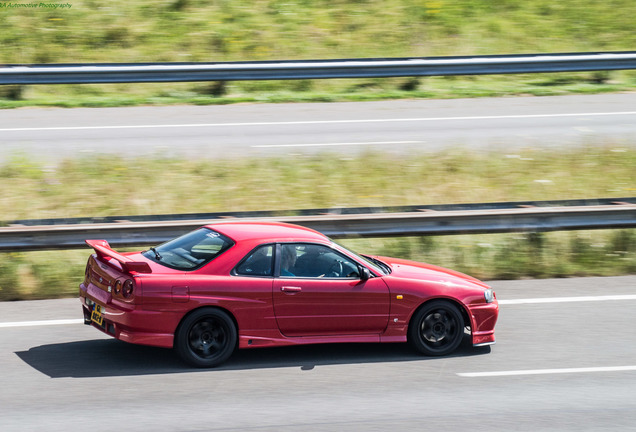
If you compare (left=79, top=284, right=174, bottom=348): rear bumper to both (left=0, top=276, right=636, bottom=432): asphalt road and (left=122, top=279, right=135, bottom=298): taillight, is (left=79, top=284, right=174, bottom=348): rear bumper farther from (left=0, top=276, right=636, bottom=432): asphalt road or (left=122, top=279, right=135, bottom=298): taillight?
(left=0, top=276, right=636, bottom=432): asphalt road

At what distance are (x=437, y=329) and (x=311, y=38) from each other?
14.3 metres

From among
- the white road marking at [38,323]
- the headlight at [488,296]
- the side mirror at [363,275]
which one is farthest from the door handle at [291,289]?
the white road marking at [38,323]

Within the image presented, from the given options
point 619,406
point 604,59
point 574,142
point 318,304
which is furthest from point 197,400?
point 604,59

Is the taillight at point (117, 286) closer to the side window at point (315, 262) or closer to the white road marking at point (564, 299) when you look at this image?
the side window at point (315, 262)

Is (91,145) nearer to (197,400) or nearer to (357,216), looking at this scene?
(357,216)

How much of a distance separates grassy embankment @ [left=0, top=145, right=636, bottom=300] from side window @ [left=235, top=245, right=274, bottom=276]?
10.6 ft

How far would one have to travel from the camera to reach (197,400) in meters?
6.80

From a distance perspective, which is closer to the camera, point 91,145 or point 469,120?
point 91,145

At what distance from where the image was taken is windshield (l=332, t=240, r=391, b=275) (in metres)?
8.19

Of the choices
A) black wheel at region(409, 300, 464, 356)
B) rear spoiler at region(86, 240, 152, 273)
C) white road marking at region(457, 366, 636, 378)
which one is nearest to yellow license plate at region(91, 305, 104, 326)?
rear spoiler at region(86, 240, 152, 273)

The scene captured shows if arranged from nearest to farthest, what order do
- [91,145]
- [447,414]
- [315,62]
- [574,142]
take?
[447,414], [91,145], [574,142], [315,62]

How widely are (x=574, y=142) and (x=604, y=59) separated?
4.99 metres

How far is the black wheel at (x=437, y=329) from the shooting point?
26.7ft

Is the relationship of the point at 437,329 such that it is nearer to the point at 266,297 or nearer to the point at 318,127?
the point at 266,297
